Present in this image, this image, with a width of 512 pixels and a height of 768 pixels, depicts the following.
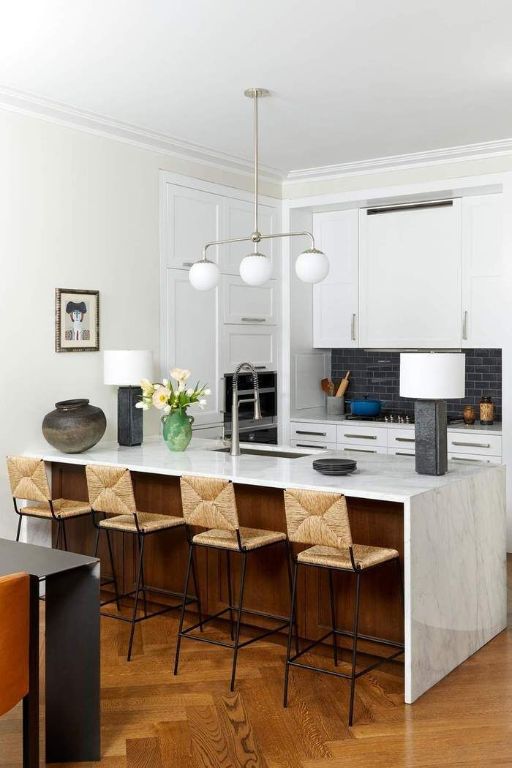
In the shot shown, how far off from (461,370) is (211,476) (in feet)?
4.39

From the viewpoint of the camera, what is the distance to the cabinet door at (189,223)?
5812 millimetres

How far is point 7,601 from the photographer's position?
251 centimetres

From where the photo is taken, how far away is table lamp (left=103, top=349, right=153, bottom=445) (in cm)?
514

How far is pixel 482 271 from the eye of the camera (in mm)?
6246

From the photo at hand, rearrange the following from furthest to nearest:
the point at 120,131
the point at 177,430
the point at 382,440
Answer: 1. the point at 382,440
2. the point at 120,131
3. the point at 177,430

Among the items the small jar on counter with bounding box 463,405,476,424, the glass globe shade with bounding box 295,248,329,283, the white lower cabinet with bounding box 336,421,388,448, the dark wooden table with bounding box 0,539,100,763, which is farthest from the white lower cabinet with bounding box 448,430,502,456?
the dark wooden table with bounding box 0,539,100,763

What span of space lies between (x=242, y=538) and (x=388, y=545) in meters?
0.69

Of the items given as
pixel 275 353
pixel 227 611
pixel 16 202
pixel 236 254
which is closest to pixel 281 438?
pixel 275 353

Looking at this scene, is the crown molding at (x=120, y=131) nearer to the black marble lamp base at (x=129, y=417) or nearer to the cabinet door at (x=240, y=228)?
the cabinet door at (x=240, y=228)

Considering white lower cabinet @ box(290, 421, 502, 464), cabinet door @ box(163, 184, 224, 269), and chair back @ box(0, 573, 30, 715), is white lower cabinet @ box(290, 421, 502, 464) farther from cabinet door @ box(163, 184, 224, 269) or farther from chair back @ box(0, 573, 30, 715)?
chair back @ box(0, 573, 30, 715)

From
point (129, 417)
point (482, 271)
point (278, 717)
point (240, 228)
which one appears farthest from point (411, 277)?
point (278, 717)

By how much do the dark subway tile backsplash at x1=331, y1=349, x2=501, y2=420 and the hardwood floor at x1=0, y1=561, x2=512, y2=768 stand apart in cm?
292

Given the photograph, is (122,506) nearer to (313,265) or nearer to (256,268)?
(256,268)

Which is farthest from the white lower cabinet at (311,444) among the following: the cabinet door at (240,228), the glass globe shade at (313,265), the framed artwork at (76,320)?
the glass globe shade at (313,265)
